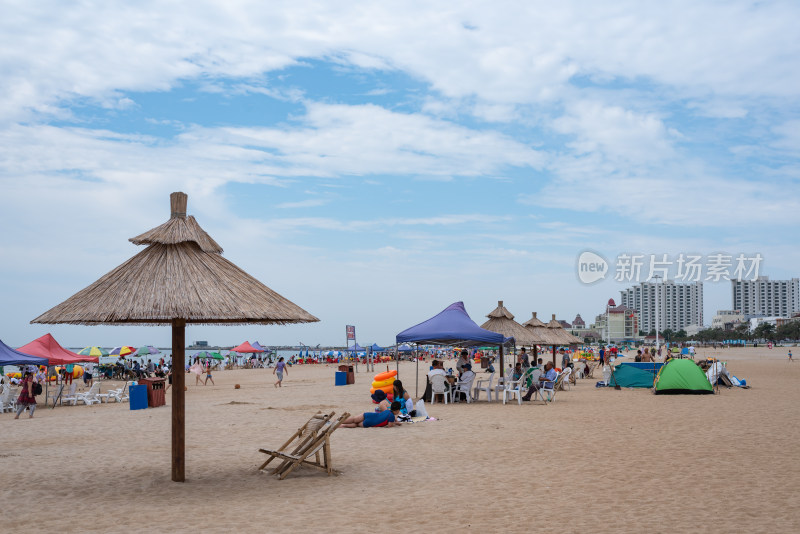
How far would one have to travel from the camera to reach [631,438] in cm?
1102

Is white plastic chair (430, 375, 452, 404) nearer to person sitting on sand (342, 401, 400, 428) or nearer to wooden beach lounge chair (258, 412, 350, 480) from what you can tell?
person sitting on sand (342, 401, 400, 428)

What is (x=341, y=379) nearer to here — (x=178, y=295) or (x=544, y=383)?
(x=544, y=383)

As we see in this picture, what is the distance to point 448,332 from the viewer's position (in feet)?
56.1

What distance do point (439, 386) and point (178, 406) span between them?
10101 millimetres

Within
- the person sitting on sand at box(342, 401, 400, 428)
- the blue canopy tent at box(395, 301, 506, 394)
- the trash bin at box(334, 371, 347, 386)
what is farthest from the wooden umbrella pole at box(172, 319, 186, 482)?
the trash bin at box(334, 371, 347, 386)

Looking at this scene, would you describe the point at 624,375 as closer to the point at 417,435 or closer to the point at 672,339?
the point at 417,435

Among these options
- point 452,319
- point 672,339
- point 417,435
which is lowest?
point 672,339

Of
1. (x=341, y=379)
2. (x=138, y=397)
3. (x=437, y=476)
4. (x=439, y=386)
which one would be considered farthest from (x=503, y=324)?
(x=437, y=476)

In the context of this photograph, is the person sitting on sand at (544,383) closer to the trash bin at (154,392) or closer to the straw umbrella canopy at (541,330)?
the straw umbrella canopy at (541,330)

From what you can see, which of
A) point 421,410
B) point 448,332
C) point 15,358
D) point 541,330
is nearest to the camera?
point 421,410

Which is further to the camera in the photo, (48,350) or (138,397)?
(48,350)

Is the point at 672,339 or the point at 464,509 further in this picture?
the point at 672,339

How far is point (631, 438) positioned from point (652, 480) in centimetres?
335

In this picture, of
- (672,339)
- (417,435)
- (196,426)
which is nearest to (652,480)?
(417,435)
